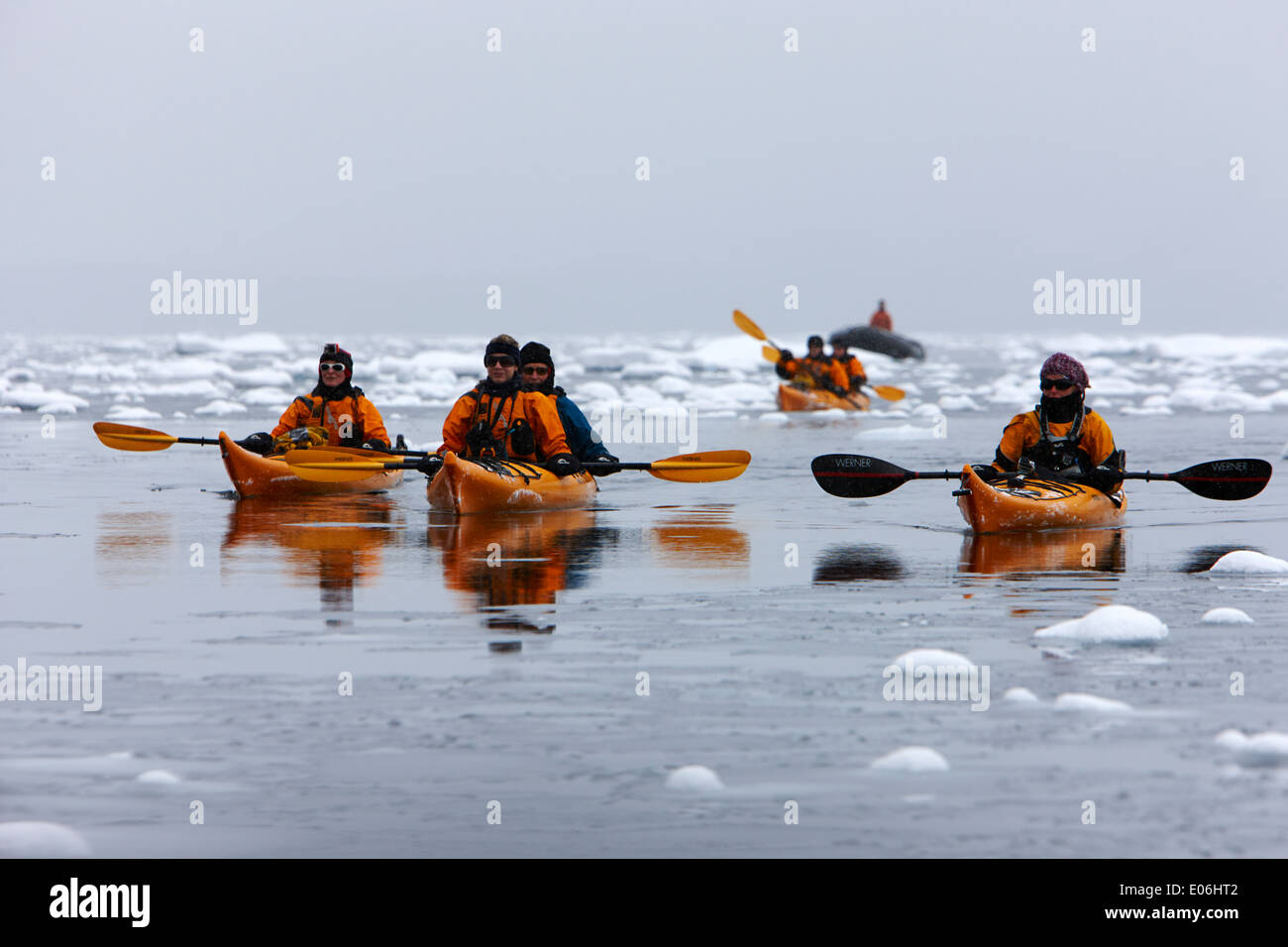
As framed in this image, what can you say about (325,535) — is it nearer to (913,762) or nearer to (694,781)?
(694,781)

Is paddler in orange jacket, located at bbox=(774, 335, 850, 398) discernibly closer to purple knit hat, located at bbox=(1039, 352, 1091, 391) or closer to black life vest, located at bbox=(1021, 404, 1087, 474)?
black life vest, located at bbox=(1021, 404, 1087, 474)

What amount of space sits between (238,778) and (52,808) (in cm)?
56

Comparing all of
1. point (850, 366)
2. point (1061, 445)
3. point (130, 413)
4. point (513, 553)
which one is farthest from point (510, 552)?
point (850, 366)

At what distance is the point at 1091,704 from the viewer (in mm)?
6074

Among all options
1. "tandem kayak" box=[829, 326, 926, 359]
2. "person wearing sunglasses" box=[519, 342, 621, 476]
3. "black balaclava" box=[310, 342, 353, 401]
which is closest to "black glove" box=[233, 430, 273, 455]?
"black balaclava" box=[310, 342, 353, 401]

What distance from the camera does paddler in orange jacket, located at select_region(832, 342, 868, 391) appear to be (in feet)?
100

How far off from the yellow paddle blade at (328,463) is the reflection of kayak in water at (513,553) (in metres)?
0.69

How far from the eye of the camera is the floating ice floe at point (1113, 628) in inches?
286

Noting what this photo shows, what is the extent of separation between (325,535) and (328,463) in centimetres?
191

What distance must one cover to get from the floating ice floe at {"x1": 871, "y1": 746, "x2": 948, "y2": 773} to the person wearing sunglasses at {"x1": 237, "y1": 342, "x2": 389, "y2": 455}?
9339 mm

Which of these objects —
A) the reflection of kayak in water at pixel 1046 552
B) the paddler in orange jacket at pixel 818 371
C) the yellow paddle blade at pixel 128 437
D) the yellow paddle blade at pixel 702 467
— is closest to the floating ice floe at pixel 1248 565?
the reflection of kayak in water at pixel 1046 552

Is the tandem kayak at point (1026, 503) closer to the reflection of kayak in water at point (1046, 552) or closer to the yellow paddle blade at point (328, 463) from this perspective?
the reflection of kayak in water at point (1046, 552)

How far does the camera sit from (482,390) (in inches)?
508
